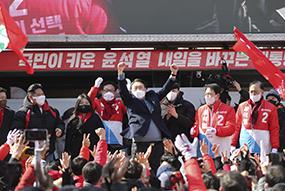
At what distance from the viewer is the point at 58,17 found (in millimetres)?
7105

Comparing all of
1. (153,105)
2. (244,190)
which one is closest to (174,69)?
(153,105)

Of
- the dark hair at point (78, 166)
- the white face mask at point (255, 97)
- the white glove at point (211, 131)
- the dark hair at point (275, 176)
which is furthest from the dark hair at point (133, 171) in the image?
the white face mask at point (255, 97)

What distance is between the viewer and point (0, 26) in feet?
20.2

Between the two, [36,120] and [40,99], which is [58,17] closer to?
[40,99]

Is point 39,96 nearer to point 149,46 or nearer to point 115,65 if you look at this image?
point 115,65

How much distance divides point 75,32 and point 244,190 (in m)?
4.80

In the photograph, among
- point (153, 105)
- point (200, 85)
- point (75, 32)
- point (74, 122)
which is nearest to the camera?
point (153, 105)

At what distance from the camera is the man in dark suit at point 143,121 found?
566 centimetres

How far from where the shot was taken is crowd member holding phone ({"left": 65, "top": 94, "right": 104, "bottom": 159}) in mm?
6133

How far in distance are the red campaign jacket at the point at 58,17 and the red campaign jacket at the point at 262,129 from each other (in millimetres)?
2632

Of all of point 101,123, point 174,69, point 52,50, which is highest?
point 52,50

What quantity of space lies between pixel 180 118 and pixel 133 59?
1701 millimetres

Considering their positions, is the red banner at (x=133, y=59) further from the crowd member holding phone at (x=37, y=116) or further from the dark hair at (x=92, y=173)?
the dark hair at (x=92, y=173)

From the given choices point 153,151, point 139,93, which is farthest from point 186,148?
point 139,93
